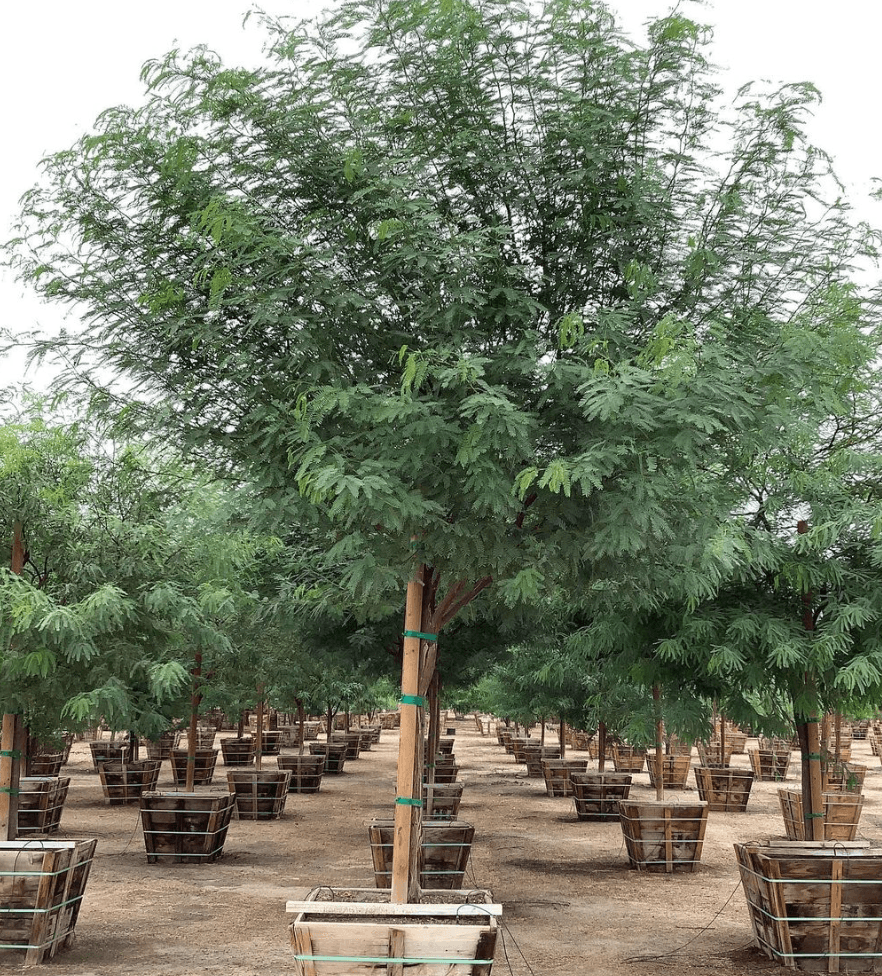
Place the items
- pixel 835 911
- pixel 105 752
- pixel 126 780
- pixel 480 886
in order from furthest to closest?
pixel 105 752 < pixel 126 780 < pixel 480 886 < pixel 835 911

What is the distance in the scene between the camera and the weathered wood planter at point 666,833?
535 inches

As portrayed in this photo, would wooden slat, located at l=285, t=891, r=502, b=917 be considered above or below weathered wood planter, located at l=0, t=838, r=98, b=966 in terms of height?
above

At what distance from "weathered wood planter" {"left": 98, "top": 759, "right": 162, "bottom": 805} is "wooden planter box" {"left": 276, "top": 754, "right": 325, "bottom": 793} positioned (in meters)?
4.09

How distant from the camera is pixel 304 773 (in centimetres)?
2555

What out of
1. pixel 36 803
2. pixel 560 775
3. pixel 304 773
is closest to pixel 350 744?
pixel 304 773

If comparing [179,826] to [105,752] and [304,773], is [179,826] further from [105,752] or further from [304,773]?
[105,752]

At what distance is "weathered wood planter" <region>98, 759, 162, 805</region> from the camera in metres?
21.8

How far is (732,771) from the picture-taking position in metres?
22.7

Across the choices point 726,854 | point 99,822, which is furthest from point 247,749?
point 726,854

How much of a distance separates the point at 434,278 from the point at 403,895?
367 centimetres

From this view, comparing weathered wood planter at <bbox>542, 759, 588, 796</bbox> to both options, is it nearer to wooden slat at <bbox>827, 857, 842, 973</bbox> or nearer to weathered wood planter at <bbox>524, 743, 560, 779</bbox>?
weathered wood planter at <bbox>524, 743, 560, 779</bbox>

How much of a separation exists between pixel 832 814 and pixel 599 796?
168 inches

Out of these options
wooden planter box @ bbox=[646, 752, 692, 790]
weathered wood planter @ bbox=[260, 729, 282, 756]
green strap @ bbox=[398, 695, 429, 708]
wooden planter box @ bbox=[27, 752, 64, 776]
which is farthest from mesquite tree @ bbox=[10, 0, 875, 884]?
weathered wood planter @ bbox=[260, 729, 282, 756]

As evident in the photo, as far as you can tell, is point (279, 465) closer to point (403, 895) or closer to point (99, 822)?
point (403, 895)
